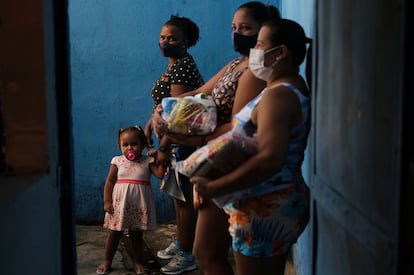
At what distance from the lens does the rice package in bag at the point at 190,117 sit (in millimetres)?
2738

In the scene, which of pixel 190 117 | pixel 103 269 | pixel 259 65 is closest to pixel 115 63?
pixel 103 269

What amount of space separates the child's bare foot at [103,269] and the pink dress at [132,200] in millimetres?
294

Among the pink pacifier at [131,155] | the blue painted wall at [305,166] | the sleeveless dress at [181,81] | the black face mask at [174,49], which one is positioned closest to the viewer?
the blue painted wall at [305,166]

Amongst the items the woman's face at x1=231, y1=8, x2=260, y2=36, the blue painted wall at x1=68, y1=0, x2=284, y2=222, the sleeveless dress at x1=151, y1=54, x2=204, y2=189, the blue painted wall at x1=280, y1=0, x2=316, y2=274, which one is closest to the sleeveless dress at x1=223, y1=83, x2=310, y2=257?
the woman's face at x1=231, y1=8, x2=260, y2=36

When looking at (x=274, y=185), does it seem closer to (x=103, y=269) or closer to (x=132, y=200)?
(x=132, y=200)

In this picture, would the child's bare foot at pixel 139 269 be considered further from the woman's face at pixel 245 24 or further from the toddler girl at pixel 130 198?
the woman's face at pixel 245 24

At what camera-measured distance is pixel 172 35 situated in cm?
420

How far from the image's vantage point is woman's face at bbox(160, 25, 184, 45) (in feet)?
13.8

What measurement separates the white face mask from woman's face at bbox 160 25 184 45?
1863 mm

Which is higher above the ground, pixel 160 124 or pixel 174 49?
pixel 174 49

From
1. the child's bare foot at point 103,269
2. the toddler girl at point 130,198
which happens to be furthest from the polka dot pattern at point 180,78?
the child's bare foot at point 103,269

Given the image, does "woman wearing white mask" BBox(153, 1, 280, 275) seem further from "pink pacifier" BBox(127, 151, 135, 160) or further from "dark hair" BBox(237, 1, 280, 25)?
"pink pacifier" BBox(127, 151, 135, 160)

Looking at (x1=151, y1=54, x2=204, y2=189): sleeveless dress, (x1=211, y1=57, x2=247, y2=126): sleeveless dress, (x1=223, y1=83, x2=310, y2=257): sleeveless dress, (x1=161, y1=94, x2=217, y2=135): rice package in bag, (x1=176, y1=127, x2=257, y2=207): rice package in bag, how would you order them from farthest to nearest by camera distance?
(x1=151, y1=54, x2=204, y2=189): sleeveless dress
(x1=211, y1=57, x2=247, y2=126): sleeveless dress
(x1=161, y1=94, x2=217, y2=135): rice package in bag
(x1=223, y1=83, x2=310, y2=257): sleeveless dress
(x1=176, y1=127, x2=257, y2=207): rice package in bag

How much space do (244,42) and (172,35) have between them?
139 centimetres
